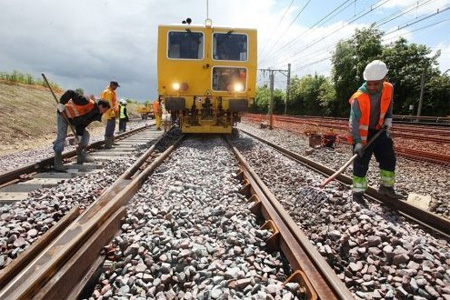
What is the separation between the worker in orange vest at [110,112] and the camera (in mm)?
10125

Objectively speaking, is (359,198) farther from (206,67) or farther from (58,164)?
(206,67)

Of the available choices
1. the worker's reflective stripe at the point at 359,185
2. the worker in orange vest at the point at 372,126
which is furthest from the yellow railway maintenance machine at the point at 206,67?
the worker's reflective stripe at the point at 359,185

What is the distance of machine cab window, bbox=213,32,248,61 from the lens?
11227mm

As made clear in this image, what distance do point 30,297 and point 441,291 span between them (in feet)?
9.05

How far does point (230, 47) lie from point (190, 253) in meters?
9.41

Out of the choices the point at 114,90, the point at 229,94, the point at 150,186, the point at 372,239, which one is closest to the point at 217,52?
the point at 229,94

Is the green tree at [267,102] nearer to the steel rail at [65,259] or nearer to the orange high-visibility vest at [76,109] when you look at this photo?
the orange high-visibility vest at [76,109]

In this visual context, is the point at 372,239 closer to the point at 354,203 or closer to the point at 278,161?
the point at 354,203

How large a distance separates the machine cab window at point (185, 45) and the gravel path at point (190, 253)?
24.0 ft

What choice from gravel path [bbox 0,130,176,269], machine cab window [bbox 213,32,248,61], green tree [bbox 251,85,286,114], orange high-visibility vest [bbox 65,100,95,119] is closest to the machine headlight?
machine cab window [bbox 213,32,248,61]

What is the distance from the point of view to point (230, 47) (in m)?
11.3

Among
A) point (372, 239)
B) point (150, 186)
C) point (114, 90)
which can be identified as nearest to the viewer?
point (372, 239)

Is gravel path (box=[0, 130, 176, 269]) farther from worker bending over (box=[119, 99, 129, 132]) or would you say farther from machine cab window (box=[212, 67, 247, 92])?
worker bending over (box=[119, 99, 129, 132])

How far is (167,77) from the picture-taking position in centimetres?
1114
